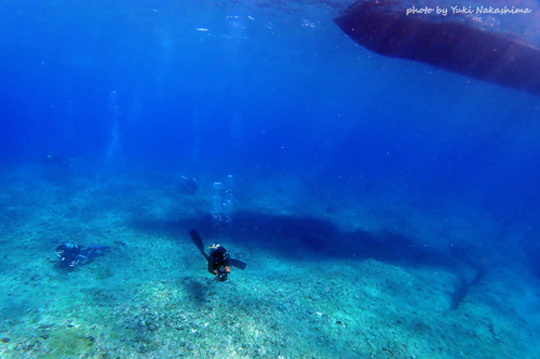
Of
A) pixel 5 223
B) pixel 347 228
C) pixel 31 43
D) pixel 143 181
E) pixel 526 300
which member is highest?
pixel 526 300

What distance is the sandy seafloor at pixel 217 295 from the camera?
476 centimetres

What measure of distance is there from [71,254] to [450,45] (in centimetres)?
1429

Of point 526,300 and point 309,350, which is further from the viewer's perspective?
point 526,300

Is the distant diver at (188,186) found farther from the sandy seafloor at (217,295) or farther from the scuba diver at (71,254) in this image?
the scuba diver at (71,254)

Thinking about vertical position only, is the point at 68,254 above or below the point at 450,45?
below

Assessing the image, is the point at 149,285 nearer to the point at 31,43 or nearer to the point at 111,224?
the point at 111,224

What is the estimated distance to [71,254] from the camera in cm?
820

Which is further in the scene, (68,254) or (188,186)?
(188,186)

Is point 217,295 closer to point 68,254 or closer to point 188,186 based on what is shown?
point 68,254

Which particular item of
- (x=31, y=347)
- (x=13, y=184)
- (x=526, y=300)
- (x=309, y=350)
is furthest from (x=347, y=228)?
(x=13, y=184)

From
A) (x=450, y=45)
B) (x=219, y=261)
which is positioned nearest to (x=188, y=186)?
(x=219, y=261)

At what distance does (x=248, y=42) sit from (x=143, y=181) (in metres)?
21.0

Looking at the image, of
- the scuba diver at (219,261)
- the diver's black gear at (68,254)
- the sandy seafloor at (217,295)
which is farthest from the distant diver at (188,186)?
the scuba diver at (219,261)

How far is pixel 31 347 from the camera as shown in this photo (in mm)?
4203
